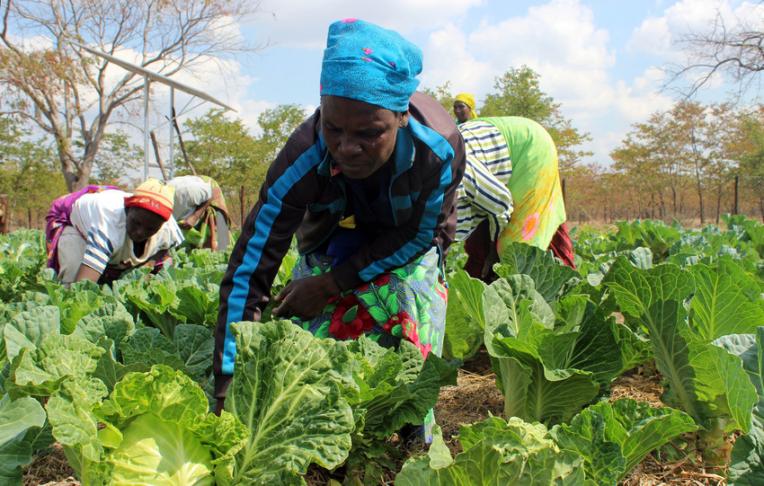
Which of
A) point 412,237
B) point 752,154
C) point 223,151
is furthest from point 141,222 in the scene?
point 752,154

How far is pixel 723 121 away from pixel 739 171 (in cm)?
299

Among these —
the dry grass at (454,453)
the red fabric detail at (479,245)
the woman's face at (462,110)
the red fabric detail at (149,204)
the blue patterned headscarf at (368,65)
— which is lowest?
the dry grass at (454,453)

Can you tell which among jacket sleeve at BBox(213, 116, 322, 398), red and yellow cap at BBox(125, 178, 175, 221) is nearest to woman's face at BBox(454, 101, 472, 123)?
red and yellow cap at BBox(125, 178, 175, 221)

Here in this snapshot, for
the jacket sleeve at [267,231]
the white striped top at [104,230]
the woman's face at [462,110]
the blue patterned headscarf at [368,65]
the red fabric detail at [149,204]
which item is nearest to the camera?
the blue patterned headscarf at [368,65]

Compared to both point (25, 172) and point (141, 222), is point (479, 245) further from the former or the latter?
point (25, 172)

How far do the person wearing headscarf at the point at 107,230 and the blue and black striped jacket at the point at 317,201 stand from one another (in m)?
2.09

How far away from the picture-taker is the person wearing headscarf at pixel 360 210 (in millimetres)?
1728

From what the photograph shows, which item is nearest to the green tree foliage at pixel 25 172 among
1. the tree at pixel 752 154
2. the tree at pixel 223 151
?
the tree at pixel 223 151

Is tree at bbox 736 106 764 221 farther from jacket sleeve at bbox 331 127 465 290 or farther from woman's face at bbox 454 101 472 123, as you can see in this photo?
jacket sleeve at bbox 331 127 465 290

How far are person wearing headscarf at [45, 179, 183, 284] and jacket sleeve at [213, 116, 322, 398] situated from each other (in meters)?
2.13

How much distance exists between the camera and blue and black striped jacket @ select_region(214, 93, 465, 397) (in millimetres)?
1917

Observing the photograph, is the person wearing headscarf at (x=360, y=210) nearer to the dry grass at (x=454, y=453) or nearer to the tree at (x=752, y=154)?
the dry grass at (x=454, y=453)

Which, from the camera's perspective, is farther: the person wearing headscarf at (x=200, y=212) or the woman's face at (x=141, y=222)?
the person wearing headscarf at (x=200, y=212)

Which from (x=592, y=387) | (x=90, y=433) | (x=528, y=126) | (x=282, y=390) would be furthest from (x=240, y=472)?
(x=528, y=126)
